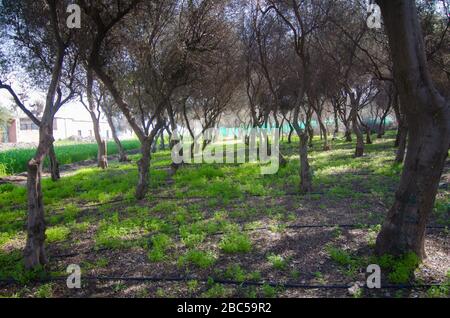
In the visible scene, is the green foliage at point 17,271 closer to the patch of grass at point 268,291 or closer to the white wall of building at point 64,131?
the patch of grass at point 268,291

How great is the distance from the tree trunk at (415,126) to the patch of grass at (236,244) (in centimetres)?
217

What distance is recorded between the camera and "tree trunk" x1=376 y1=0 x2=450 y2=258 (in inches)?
157

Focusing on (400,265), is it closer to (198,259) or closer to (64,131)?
(198,259)

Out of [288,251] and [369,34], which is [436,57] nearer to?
[369,34]

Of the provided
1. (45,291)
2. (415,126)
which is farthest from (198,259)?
(415,126)

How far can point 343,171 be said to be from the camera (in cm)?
1191

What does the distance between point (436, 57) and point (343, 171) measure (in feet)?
19.5

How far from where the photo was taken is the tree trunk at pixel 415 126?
399 cm

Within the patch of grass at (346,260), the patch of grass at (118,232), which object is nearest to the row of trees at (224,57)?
the patch of grass at (346,260)

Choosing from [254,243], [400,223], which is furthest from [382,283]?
[254,243]

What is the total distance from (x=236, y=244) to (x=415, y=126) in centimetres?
318

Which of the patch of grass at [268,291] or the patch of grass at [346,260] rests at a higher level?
the patch of grass at [346,260]

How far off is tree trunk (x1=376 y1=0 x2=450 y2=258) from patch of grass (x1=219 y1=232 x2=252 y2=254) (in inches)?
85.4

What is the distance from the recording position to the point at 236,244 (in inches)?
206
